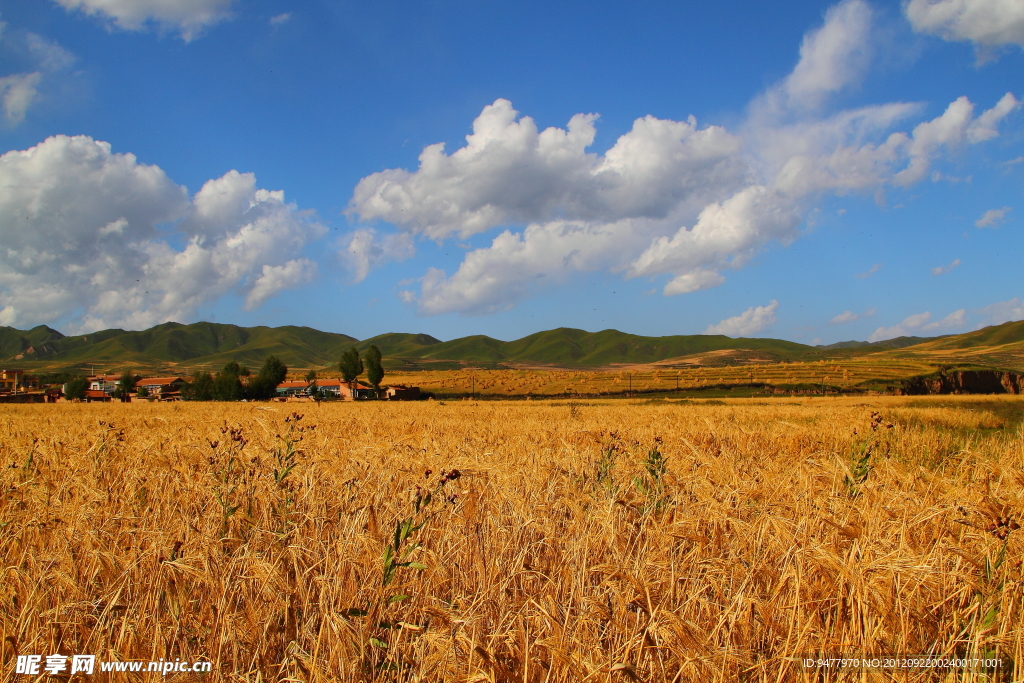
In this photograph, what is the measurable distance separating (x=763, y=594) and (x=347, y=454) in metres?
6.28

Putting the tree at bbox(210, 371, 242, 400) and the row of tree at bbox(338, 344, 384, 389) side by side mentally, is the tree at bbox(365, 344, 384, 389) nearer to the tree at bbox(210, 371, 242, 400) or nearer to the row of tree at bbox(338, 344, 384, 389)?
the row of tree at bbox(338, 344, 384, 389)

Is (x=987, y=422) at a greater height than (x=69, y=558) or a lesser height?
lesser

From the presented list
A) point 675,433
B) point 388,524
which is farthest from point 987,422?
point 388,524

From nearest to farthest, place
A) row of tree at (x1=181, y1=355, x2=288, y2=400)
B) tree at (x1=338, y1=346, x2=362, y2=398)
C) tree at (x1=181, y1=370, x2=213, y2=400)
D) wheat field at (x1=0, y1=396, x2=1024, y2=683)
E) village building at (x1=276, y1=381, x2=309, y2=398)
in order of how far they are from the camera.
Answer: wheat field at (x1=0, y1=396, x2=1024, y2=683)
row of tree at (x1=181, y1=355, x2=288, y2=400)
tree at (x1=181, y1=370, x2=213, y2=400)
village building at (x1=276, y1=381, x2=309, y2=398)
tree at (x1=338, y1=346, x2=362, y2=398)

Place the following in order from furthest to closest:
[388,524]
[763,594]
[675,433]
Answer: [675,433] < [388,524] < [763,594]

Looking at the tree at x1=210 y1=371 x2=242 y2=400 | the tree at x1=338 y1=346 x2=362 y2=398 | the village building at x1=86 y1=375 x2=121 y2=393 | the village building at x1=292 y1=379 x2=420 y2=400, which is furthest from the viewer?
the village building at x1=86 y1=375 x2=121 y2=393

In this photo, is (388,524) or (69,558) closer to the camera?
(69,558)

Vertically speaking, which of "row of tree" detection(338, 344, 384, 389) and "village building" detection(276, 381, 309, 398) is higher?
"row of tree" detection(338, 344, 384, 389)

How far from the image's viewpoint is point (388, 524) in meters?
4.69

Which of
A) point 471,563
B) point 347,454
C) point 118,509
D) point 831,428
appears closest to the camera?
point 471,563

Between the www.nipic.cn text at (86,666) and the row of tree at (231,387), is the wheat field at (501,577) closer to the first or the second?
the www.nipic.cn text at (86,666)

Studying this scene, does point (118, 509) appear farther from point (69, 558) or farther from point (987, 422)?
point (987, 422)

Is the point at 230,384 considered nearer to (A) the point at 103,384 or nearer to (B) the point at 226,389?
(B) the point at 226,389

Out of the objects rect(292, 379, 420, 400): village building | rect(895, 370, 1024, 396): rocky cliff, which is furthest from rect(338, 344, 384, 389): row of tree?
rect(895, 370, 1024, 396): rocky cliff
